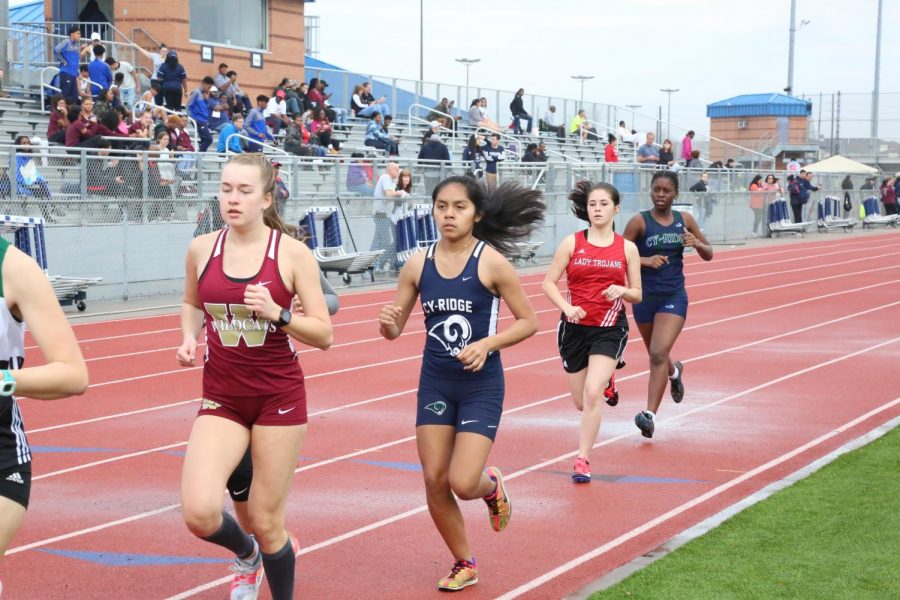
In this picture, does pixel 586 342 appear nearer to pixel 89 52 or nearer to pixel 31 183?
pixel 31 183

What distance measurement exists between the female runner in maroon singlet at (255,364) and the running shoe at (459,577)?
939 millimetres

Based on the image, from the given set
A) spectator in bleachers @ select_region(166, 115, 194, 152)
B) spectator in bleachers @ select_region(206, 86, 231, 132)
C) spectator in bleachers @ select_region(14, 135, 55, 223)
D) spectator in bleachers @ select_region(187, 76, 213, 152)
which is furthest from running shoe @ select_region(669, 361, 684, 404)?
spectator in bleachers @ select_region(206, 86, 231, 132)

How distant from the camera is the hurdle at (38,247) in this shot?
15406mm

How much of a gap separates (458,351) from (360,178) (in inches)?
673

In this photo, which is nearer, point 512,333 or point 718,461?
point 512,333

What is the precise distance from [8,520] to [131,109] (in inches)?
815

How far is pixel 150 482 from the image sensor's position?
7.82 metres

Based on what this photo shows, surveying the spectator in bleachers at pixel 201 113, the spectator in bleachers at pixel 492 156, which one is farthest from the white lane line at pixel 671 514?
the spectator in bleachers at pixel 201 113

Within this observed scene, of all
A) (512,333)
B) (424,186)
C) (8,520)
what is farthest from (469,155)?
(8,520)

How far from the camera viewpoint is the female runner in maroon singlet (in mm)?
4801

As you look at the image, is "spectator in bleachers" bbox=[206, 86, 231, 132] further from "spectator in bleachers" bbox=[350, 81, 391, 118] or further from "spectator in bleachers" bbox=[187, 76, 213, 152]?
"spectator in bleachers" bbox=[350, 81, 391, 118]

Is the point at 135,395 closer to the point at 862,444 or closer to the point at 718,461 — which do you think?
the point at 718,461

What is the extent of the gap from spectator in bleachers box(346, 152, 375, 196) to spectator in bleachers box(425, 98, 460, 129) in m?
13.7

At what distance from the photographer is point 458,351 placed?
223 inches
